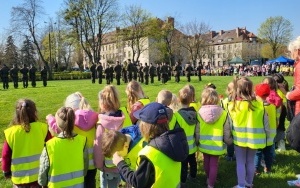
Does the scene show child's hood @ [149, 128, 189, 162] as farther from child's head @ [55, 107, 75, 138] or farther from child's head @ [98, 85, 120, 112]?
child's head @ [98, 85, 120, 112]

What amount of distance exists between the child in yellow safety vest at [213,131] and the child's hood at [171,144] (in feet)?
7.19

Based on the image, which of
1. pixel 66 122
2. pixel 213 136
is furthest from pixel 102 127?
pixel 213 136

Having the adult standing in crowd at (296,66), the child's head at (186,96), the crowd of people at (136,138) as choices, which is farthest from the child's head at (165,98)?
the adult standing in crowd at (296,66)

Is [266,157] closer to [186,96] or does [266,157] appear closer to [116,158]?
[186,96]

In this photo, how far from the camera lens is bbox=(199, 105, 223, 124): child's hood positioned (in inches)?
199

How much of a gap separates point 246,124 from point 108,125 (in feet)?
6.91

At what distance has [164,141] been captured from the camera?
2.90 meters

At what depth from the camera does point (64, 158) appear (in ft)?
11.9

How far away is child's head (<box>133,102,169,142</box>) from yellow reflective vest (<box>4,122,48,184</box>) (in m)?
1.75

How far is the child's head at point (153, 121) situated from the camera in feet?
9.79

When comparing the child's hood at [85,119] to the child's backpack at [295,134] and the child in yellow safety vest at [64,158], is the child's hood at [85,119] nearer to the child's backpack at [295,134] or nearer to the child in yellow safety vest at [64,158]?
the child in yellow safety vest at [64,158]

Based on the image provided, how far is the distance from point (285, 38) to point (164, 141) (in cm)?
7842

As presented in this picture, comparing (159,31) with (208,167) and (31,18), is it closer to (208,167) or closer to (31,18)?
(31,18)

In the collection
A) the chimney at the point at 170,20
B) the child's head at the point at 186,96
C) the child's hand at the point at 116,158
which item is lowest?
the child's hand at the point at 116,158
